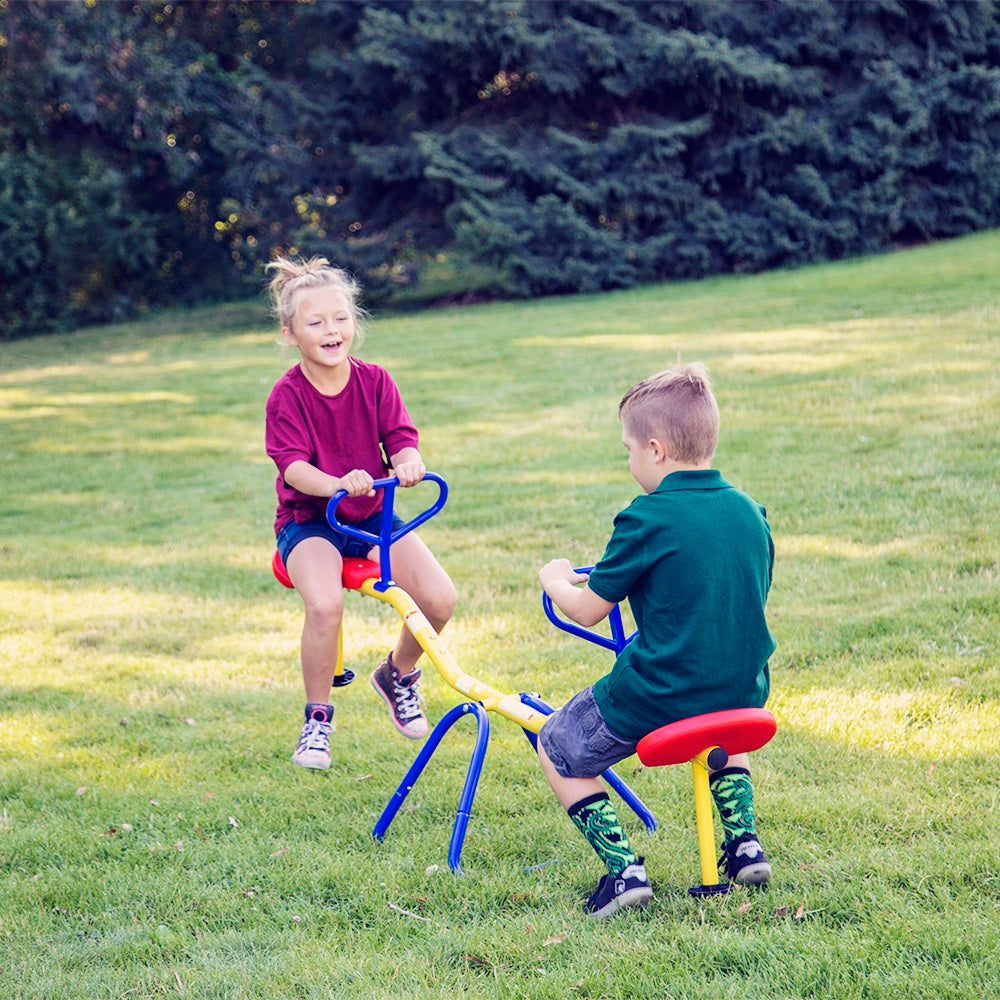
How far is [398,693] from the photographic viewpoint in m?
4.23

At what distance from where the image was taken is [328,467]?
4.13 meters

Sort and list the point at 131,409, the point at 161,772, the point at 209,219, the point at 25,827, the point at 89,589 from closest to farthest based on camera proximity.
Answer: the point at 25,827 → the point at 161,772 → the point at 89,589 → the point at 131,409 → the point at 209,219

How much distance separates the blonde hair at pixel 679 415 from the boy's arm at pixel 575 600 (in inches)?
16.1

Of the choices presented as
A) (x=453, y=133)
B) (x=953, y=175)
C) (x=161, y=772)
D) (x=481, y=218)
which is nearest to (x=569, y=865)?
(x=161, y=772)

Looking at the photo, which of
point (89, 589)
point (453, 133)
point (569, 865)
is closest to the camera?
point (569, 865)

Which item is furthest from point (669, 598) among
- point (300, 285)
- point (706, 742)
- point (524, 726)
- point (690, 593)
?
point (300, 285)

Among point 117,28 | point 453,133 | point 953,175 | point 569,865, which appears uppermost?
point 117,28

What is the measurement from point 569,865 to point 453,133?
58.3 feet

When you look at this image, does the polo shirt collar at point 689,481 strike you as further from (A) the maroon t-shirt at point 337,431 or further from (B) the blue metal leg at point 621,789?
(A) the maroon t-shirt at point 337,431

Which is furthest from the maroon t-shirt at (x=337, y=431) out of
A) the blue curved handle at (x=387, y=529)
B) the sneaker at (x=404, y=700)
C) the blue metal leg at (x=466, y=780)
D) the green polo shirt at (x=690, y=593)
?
the green polo shirt at (x=690, y=593)

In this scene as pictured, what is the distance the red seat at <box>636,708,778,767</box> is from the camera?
271 centimetres

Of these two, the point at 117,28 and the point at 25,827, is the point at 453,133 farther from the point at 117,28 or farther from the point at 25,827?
the point at 25,827

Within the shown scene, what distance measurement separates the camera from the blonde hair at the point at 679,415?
285 centimetres

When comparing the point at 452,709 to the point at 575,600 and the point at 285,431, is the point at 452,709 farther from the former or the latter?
the point at 285,431
